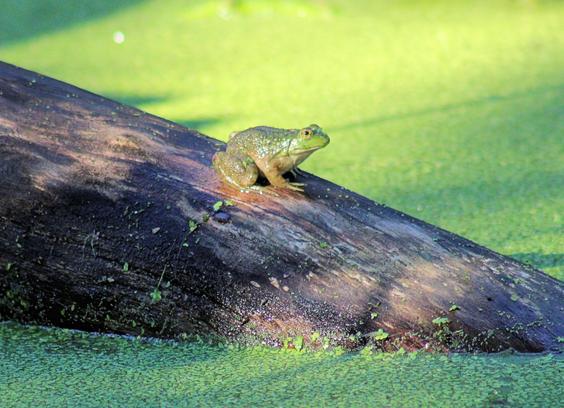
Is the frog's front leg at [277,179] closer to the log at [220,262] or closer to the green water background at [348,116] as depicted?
the log at [220,262]

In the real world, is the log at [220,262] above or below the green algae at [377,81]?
below

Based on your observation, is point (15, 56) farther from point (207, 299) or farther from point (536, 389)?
point (536, 389)

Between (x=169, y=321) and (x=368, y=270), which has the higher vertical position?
(x=368, y=270)

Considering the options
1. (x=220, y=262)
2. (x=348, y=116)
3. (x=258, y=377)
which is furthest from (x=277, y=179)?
(x=348, y=116)

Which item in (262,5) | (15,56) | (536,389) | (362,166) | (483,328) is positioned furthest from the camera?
(262,5)

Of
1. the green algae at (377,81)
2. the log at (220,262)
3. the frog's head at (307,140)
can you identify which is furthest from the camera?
the green algae at (377,81)

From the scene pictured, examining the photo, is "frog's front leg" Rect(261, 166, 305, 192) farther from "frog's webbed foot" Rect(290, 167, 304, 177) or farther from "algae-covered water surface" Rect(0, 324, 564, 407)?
"algae-covered water surface" Rect(0, 324, 564, 407)

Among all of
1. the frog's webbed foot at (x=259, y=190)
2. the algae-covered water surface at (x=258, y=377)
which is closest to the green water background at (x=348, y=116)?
the algae-covered water surface at (x=258, y=377)

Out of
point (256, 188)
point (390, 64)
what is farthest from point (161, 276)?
point (390, 64)
